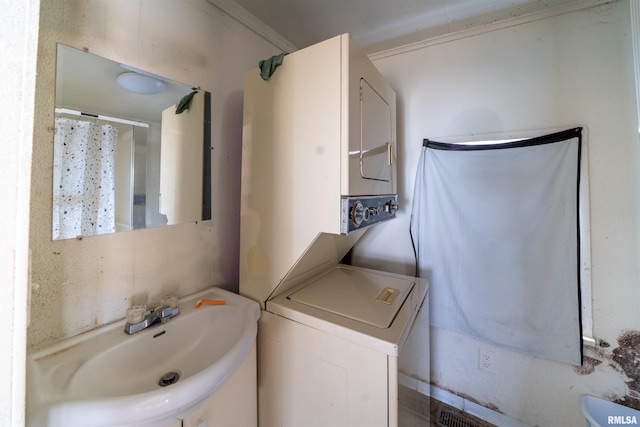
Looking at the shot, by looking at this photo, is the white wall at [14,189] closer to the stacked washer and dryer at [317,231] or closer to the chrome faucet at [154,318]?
the chrome faucet at [154,318]

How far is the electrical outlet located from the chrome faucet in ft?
7.95

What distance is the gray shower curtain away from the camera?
5.67 feet

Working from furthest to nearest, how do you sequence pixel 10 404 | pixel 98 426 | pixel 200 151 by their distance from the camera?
pixel 200 151 < pixel 98 426 < pixel 10 404

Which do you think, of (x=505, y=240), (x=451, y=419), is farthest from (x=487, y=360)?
(x=505, y=240)

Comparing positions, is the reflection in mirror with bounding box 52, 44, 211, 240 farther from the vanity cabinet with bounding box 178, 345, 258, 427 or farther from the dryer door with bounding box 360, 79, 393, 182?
the dryer door with bounding box 360, 79, 393, 182

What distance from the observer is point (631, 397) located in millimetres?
1626

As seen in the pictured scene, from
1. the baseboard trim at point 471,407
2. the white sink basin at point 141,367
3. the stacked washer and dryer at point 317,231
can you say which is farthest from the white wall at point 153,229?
the baseboard trim at point 471,407

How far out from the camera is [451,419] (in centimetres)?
204

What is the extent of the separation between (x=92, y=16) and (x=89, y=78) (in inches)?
11.8

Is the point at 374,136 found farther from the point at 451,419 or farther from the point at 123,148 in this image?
the point at 451,419

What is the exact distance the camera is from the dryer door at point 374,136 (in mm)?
1372

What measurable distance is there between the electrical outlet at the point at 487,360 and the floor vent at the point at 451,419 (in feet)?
1.54

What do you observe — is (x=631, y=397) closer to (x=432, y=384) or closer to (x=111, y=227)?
(x=432, y=384)

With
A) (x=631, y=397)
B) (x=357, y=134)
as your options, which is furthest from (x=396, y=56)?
(x=631, y=397)
